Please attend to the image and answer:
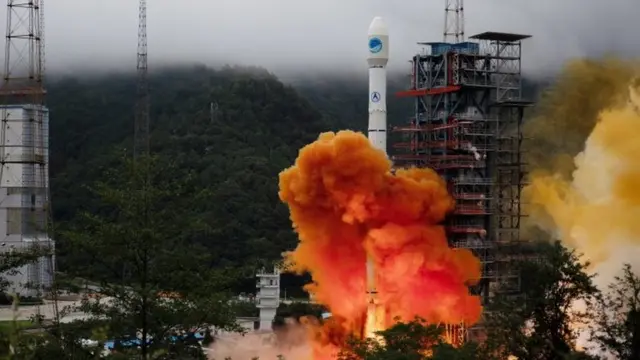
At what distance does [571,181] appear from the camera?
6625 cm

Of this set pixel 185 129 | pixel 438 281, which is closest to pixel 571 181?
pixel 438 281

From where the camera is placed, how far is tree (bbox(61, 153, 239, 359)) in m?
33.4

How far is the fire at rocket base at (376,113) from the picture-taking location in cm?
5881

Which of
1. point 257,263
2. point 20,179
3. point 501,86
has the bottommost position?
point 257,263

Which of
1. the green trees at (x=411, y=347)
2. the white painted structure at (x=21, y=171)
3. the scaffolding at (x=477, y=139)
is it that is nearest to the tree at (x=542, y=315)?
the green trees at (x=411, y=347)

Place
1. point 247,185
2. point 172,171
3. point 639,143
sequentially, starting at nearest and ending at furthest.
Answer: point 172,171 < point 639,143 < point 247,185

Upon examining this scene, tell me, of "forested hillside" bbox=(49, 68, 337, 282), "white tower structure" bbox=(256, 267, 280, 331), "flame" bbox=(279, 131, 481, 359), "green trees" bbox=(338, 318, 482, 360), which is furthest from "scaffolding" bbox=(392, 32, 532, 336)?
"forested hillside" bbox=(49, 68, 337, 282)

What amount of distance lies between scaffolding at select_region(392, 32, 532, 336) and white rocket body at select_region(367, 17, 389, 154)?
399cm

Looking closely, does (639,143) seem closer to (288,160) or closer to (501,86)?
(501,86)

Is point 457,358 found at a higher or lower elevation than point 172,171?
lower

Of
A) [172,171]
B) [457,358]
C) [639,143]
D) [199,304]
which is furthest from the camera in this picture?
[639,143]

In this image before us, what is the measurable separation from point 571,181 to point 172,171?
35.3 meters

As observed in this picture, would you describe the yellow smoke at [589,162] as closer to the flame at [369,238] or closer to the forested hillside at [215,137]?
the flame at [369,238]

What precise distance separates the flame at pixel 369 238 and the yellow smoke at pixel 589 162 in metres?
6.94
